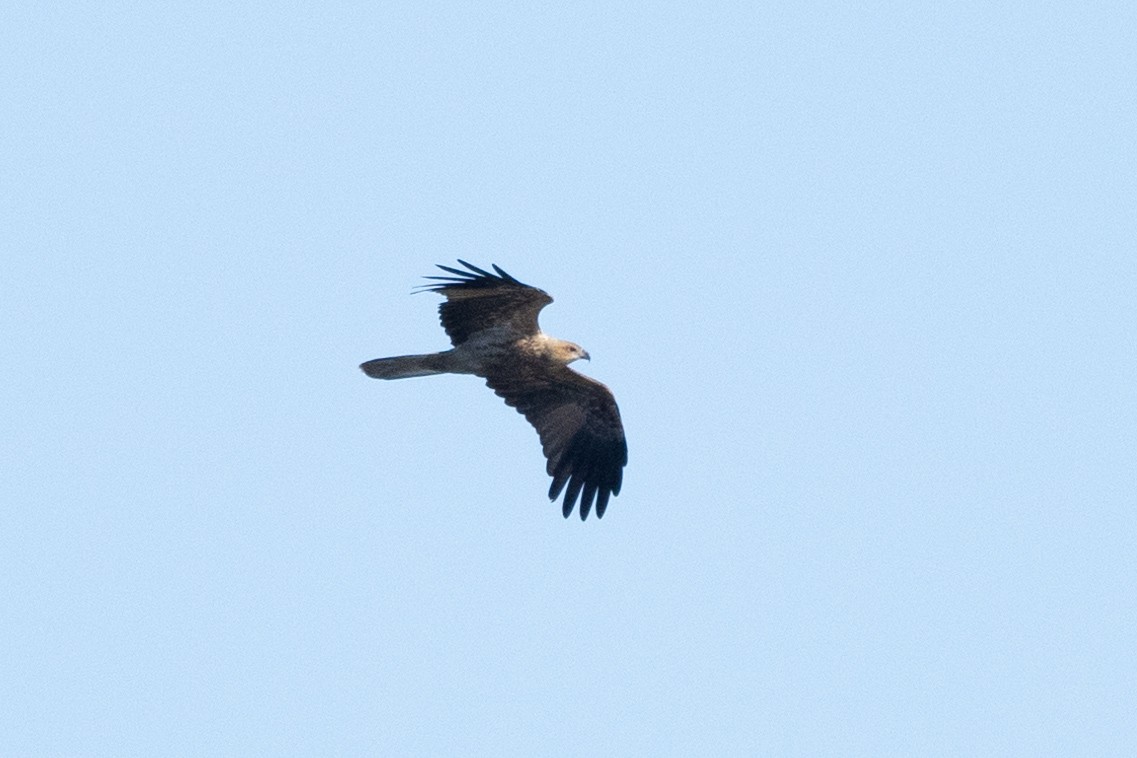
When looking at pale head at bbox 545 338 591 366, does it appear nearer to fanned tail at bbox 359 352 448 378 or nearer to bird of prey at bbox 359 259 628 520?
bird of prey at bbox 359 259 628 520

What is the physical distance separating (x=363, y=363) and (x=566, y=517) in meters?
2.38

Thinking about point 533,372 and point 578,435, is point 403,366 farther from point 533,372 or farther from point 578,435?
point 578,435

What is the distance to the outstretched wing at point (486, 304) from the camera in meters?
16.2

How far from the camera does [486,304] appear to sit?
651 inches

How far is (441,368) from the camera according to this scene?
17.1m

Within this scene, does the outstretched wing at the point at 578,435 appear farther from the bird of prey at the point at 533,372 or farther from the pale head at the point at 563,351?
the pale head at the point at 563,351

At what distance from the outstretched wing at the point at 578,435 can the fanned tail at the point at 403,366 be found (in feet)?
2.71

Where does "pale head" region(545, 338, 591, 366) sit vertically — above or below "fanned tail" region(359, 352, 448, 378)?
above

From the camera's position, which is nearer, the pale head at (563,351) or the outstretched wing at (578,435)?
the pale head at (563,351)

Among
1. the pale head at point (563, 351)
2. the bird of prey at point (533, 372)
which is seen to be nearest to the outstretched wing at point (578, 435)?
the bird of prey at point (533, 372)

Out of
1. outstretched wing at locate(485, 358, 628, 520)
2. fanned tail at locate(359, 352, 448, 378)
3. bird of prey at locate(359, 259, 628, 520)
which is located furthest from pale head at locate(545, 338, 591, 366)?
fanned tail at locate(359, 352, 448, 378)

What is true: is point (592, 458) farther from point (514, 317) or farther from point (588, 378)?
point (514, 317)

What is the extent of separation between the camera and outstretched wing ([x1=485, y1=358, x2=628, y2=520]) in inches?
699

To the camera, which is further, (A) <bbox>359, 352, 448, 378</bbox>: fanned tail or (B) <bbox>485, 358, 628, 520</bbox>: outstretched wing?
(B) <bbox>485, 358, 628, 520</bbox>: outstretched wing
